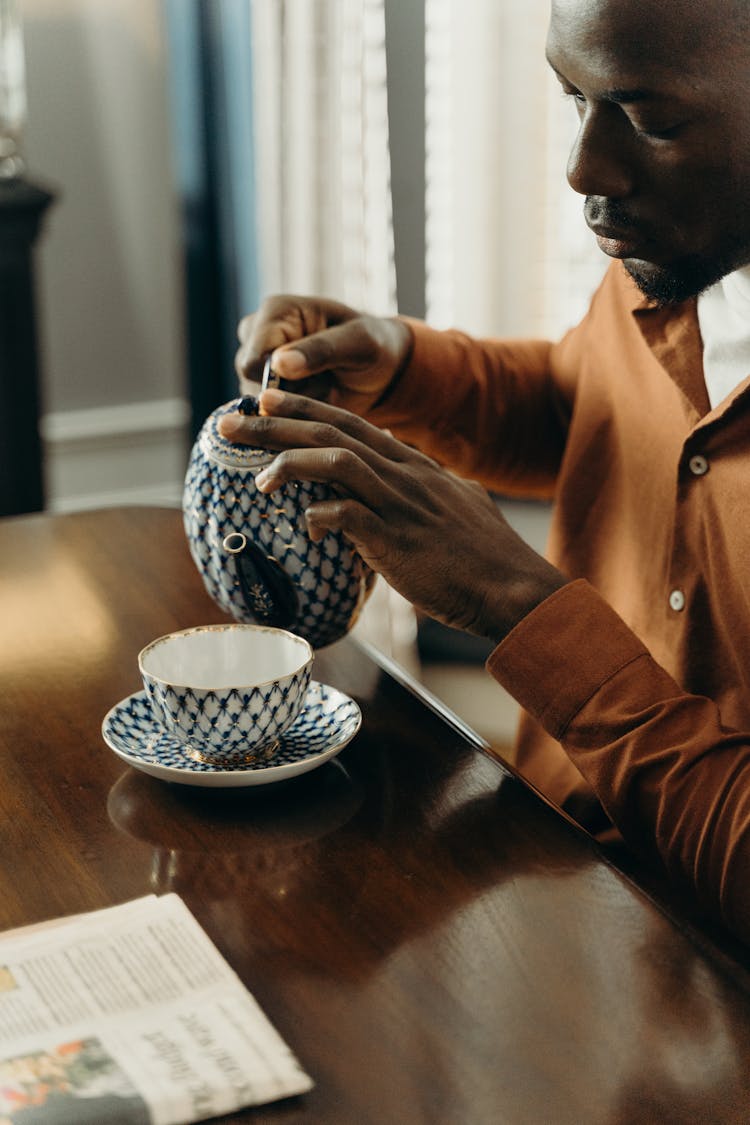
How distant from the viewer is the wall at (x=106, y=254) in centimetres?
292

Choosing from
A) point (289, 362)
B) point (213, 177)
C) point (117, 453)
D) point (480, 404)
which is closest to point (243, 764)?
point (289, 362)

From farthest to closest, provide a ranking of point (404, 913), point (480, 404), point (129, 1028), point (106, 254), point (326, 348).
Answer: point (106, 254)
point (480, 404)
point (326, 348)
point (404, 913)
point (129, 1028)

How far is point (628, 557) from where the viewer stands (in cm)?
128

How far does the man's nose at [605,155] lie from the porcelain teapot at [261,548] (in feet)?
1.05

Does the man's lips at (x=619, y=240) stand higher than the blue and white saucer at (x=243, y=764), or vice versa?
the man's lips at (x=619, y=240)

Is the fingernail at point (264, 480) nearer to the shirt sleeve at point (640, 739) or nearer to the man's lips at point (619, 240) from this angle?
the shirt sleeve at point (640, 739)

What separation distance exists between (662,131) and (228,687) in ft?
1.77

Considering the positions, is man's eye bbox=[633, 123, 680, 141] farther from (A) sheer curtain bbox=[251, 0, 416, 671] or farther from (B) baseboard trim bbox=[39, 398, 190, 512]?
(B) baseboard trim bbox=[39, 398, 190, 512]

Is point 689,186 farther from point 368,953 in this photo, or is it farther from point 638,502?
point 368,953

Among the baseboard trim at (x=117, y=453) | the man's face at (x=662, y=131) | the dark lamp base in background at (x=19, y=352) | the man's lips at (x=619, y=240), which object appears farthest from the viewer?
the baseboard trim at (x=117, y=453)

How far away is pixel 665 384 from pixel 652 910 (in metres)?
0.59

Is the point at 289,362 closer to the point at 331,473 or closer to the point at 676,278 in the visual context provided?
the point at 331,473

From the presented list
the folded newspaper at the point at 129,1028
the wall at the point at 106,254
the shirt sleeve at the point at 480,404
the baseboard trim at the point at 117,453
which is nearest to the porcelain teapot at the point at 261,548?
the folded newspaper at the point at 129,1028

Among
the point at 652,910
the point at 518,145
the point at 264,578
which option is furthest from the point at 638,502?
the point at 518,145
